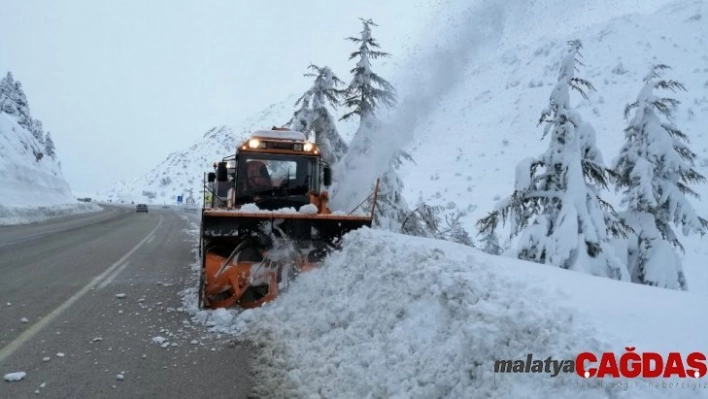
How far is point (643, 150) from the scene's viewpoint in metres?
11.6

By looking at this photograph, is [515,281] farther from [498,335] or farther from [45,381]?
[45,381]

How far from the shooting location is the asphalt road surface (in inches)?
167

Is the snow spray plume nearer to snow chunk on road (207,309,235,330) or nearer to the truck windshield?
the truck windshield

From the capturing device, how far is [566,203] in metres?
9.54

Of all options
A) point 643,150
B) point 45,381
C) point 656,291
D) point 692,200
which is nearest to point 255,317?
point 45,381

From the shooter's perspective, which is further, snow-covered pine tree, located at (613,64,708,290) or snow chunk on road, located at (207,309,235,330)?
snow-covered pine tree, located at (613,64,708,290)

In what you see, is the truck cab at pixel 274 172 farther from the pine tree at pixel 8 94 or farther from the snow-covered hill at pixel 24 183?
the pine tree at pixel 8 94

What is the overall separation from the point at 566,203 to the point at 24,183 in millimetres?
37138

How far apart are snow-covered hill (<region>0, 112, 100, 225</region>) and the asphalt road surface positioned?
1781 centimetres

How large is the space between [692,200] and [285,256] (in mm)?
18452

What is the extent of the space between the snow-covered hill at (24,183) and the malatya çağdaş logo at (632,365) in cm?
2651

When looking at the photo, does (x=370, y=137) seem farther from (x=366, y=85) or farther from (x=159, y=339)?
(x=159, y=339)

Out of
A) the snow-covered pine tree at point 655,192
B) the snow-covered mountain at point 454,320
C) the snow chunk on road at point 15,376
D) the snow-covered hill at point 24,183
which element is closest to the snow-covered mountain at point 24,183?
the snow-covered hill at point 24,183

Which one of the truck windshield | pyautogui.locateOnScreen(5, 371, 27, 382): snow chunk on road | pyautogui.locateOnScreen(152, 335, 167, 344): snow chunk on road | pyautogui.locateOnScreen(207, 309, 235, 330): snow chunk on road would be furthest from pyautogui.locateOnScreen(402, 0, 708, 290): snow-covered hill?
pyautogui.locateOnScreen(5, 371, 27, 382): snow chunk on road
